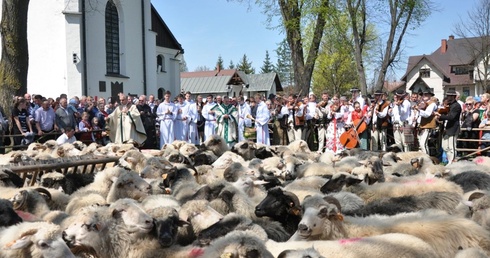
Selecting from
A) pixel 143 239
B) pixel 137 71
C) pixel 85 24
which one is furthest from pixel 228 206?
pixel 137 71

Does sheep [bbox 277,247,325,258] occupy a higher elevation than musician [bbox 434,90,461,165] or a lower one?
lower

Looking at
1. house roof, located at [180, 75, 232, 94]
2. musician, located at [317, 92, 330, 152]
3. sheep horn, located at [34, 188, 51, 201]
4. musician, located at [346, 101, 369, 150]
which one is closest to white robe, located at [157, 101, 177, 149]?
musician, located at [317, 92, 330, 152]

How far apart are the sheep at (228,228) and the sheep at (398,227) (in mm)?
356

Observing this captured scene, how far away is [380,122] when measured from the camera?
14.4 m

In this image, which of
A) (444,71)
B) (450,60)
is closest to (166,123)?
(444,71)

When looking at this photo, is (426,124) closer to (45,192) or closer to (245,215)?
(245,215)

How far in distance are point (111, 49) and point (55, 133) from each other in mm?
21178

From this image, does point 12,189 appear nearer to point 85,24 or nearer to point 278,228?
point 278,228

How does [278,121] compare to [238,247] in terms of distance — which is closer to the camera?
[238,247]

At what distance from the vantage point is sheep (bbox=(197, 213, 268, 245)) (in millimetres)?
4734

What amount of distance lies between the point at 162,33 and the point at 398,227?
39483 millimetres

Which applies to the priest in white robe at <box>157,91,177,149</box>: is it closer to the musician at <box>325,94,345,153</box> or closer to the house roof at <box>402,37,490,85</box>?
the musician at <box>325,94,345,153</box>

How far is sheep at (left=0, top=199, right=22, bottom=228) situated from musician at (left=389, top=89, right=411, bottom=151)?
11.0m

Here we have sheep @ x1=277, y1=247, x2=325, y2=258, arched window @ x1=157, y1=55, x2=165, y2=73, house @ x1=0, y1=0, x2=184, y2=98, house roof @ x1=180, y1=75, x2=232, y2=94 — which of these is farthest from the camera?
house roof @ x1=180, y1=75, x2=232, y2=94
